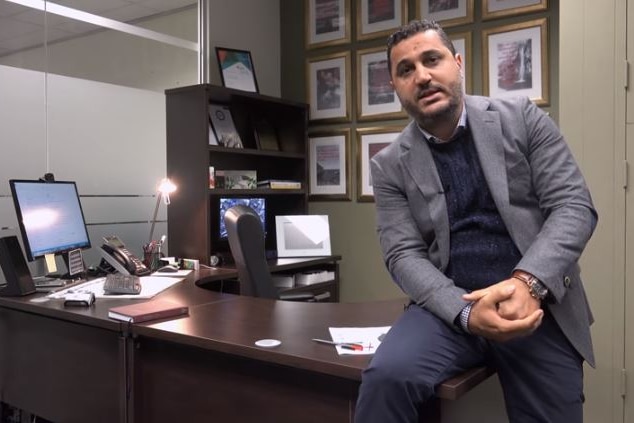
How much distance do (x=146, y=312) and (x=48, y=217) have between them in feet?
3.41

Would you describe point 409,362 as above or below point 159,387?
above

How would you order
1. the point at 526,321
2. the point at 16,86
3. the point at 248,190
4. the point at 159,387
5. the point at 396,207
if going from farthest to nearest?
1. the point at 248,190
2. the point at 16,86
3. the point at 159,387
4. the point at 396,207
5. the point at 526,321

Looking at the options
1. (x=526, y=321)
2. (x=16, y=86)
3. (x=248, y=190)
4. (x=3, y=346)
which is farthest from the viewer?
(x=248, y=190)

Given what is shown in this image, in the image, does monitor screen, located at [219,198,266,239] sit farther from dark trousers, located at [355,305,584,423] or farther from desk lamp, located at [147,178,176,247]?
dark trousers, located at [355,305,584,423]

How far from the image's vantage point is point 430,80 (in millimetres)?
1456

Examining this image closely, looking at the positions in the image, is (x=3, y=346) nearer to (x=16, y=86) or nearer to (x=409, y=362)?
(x=16, y=86)

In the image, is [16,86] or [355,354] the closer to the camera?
[355,354]

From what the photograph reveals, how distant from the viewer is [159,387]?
1.79 m

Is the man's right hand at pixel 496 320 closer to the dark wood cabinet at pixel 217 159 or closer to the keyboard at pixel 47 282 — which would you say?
the keyboard at pixel 47 282

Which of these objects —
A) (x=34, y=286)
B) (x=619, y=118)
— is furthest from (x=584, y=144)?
(x=34, y=286)

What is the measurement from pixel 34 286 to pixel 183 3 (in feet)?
7.58

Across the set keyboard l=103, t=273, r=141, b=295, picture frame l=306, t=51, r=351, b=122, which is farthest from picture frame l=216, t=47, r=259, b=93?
keyboard l=103, t=273, r=141, b=295

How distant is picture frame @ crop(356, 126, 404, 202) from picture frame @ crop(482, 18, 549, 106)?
749 millimetres

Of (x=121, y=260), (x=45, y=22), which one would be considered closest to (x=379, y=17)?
(x=45, y=22)
